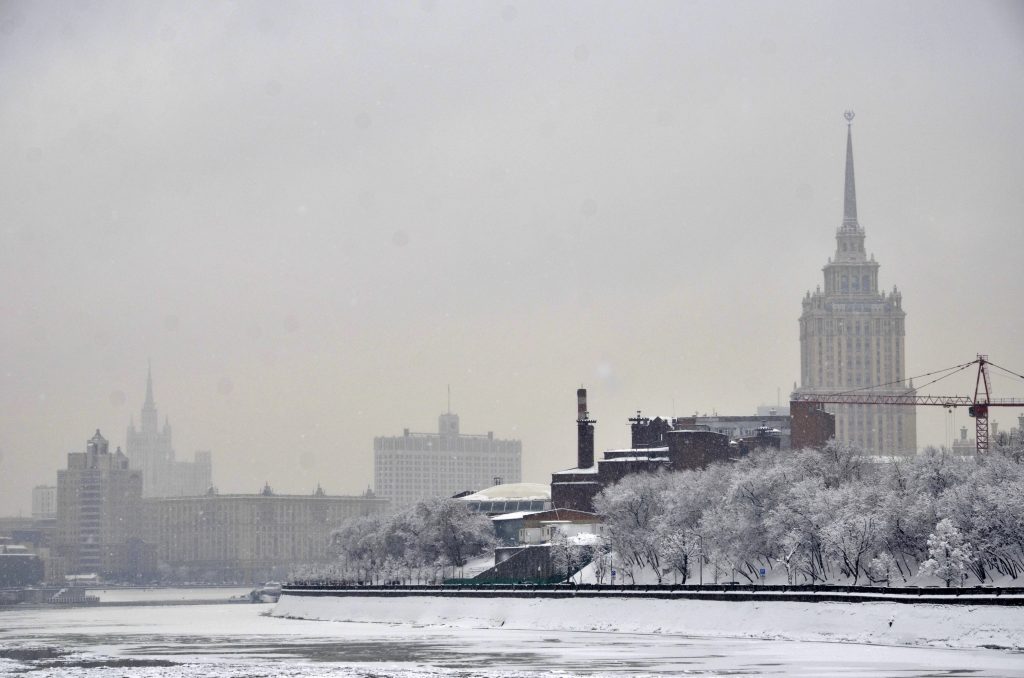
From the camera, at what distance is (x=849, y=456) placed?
182 m

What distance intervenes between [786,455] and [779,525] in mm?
41388

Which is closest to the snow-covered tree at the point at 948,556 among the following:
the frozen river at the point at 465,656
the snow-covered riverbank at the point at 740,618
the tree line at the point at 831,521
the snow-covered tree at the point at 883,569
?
the tree line at the point at 831,521

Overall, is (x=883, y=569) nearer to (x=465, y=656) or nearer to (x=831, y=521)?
(x=831, y=521)

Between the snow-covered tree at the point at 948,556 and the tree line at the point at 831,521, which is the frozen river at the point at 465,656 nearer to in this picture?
the snow-covered tree at the point at 948,556

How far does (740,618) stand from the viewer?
13312cm

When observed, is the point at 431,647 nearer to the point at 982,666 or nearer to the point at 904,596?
the point at 904,596

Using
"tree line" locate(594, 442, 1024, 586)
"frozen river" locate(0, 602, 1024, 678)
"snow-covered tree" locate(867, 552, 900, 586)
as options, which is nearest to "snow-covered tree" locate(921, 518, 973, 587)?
"tree line" locate(594, 442, 1024, 586)

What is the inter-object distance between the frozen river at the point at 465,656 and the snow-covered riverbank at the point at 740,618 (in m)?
2.52

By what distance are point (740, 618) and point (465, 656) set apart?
2731cm

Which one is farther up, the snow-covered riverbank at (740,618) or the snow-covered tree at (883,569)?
the snow-covered tree at (883,569)

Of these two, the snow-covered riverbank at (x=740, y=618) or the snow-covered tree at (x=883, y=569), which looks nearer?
the snow-covered riverbank at (x=740, y=618)

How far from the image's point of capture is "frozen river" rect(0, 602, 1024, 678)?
98500 millimetres

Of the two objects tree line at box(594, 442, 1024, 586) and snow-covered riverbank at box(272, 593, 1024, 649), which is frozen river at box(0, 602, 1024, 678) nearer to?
snow-covered riverbank at box(272, 593, 1024, 649)

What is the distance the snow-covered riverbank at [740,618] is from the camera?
108688 mm
